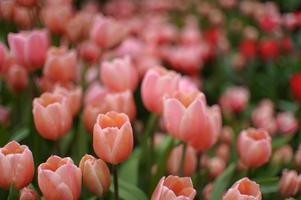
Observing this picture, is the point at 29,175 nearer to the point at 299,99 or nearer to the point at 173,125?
the point at 173,125

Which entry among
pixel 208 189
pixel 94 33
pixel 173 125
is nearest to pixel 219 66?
pixel 94 33

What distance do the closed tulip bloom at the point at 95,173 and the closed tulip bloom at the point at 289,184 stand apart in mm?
393

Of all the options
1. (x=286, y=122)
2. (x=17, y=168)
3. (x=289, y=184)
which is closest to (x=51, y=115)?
(x=17, y=168)

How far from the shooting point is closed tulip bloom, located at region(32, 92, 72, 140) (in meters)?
0.94

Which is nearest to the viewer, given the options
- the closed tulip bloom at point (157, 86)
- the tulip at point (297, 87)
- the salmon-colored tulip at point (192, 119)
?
the salmon-colored tulip at point (192, 119)

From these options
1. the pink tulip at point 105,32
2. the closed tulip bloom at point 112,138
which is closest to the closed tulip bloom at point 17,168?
the closed tulip bloom at point 112,138

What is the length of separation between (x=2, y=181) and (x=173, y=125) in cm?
32

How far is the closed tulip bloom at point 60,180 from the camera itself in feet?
2.55

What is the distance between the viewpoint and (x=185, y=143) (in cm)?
102

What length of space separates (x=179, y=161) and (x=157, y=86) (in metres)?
0.20

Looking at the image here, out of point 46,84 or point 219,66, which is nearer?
point 46,84

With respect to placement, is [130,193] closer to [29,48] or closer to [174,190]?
[174,190]

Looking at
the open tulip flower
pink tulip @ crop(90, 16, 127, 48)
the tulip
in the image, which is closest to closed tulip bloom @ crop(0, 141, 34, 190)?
the open tulip flower

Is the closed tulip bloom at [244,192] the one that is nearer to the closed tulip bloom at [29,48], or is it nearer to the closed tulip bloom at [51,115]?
the closed tulip bloom at [51,115]
